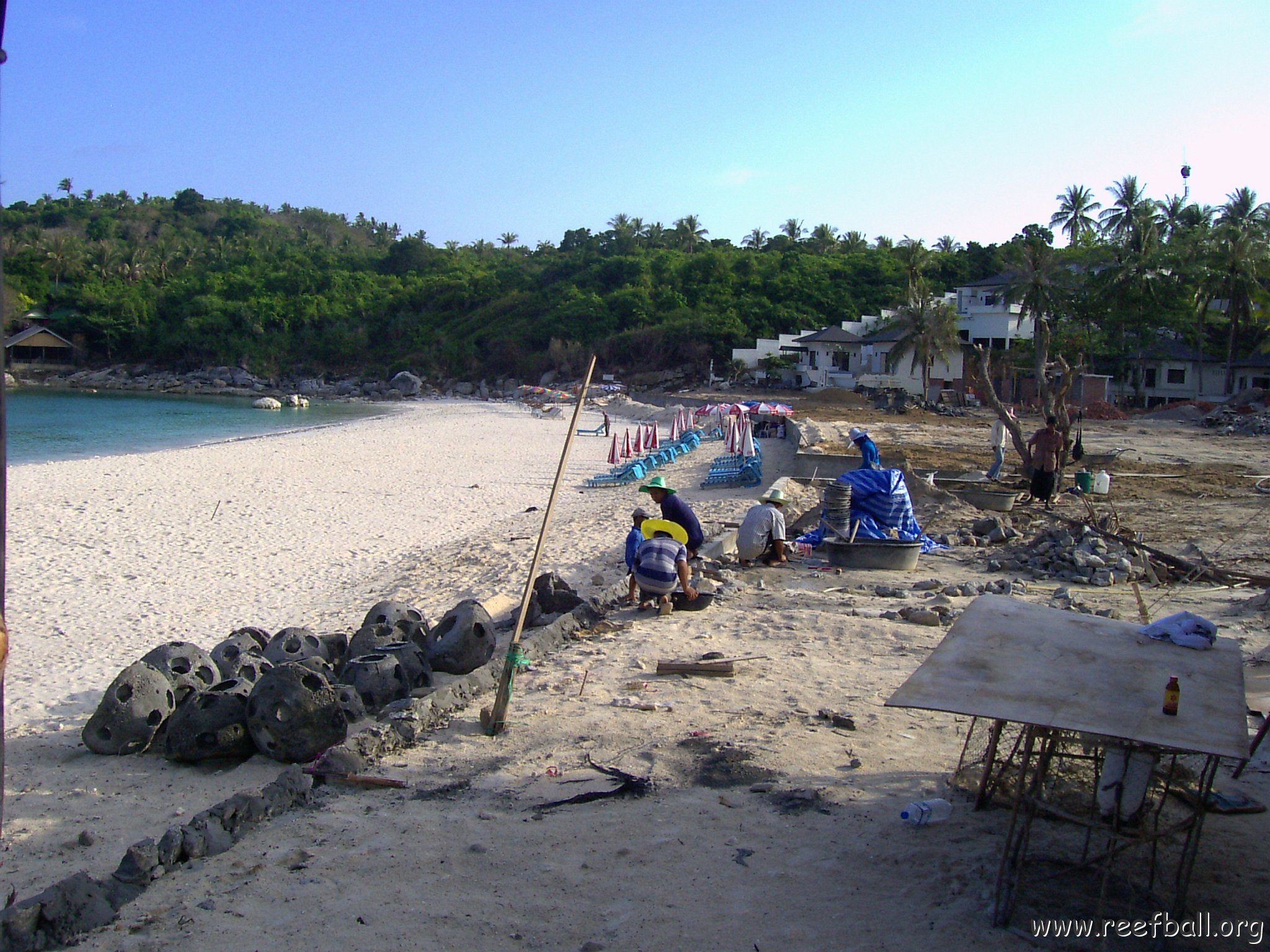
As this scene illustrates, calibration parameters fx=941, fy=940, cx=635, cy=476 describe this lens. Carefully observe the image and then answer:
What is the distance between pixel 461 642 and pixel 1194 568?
278 inches

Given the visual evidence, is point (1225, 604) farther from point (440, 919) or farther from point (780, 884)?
point (440, 919)

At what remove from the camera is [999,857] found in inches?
145

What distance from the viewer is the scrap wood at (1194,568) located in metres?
8.77

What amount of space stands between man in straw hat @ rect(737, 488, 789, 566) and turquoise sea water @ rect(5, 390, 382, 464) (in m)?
22.6

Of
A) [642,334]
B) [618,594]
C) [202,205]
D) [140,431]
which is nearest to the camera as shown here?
[618,594]

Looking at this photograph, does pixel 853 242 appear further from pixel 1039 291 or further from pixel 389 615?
pixel 389 615

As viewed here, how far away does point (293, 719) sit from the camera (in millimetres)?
5324

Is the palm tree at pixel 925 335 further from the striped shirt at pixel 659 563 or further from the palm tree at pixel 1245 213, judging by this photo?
the striped shirt at pixel 659 563

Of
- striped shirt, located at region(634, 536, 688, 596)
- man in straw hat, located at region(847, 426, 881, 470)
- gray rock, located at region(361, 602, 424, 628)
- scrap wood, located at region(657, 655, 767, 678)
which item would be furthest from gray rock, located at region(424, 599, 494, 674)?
man in straw hat, located at region(847, 426, 881, 470)

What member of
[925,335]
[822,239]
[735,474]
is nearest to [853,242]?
[822,239]

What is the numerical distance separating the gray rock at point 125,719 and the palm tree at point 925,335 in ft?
125

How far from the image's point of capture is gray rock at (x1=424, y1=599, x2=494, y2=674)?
668 centimetres

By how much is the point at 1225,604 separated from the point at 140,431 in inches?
1509

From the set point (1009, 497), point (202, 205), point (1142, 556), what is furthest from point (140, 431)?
point (202, 205)
